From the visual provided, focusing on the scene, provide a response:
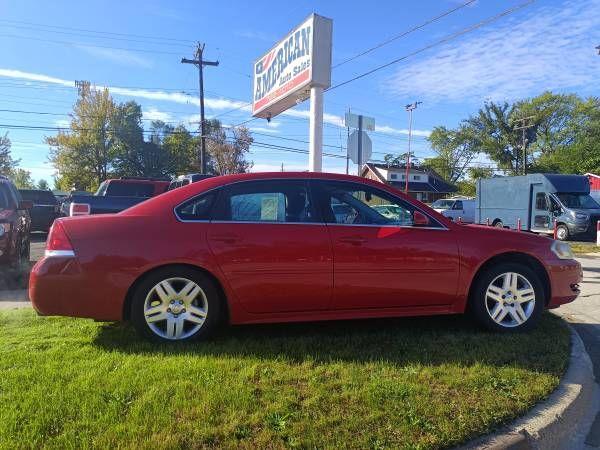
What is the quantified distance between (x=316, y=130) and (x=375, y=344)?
20.1ft

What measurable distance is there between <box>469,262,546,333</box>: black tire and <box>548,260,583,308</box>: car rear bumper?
17 cm

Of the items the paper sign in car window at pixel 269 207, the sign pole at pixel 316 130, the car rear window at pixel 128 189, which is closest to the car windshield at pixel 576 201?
the sign pole at pixel 316 130

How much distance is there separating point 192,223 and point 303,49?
22.6ft

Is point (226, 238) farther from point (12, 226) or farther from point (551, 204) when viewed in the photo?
point (551, 204)

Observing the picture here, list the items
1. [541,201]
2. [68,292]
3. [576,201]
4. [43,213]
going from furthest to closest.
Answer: [541,201] < [576,201] < [43,213] < [68,292]

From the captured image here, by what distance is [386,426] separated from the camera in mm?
2820

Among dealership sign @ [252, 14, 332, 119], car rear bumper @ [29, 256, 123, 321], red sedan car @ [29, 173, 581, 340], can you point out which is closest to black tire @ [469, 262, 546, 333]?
red sedan car @ [29, 173, 581, 340]

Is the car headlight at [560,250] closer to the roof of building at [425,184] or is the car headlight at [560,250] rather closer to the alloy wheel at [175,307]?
the alloy wheel at [175,307]

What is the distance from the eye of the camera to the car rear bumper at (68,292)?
12.8 feet

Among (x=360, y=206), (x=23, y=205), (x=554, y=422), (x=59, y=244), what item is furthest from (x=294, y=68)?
(x=554, y=422)

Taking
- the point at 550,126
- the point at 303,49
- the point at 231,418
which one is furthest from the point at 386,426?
the point at 550,126

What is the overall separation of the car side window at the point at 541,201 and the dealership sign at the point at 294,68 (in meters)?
12.7

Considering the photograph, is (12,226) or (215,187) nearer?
(215,187)

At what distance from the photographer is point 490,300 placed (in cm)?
458
